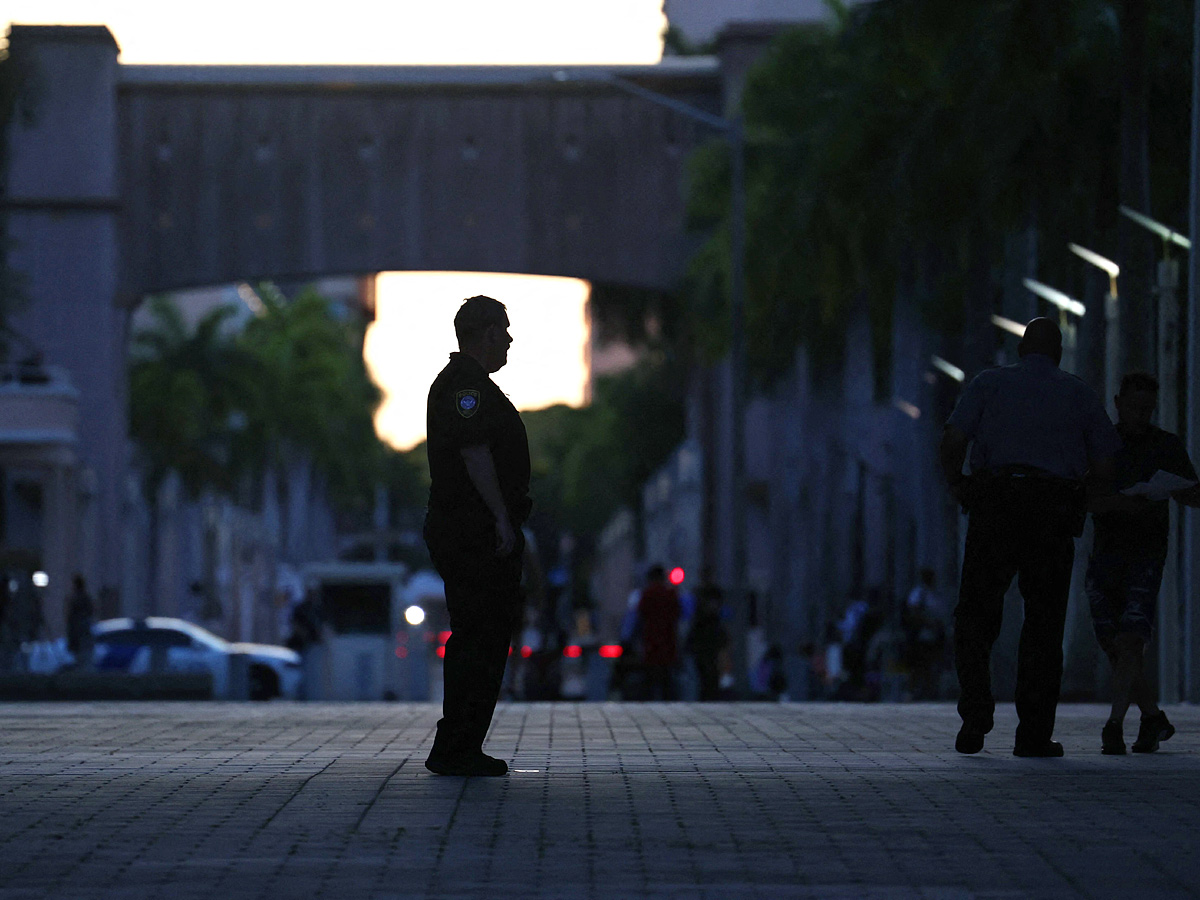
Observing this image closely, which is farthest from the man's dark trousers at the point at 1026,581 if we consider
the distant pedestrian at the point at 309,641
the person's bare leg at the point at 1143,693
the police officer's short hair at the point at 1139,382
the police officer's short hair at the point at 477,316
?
the distant pedestrian at the point at 309,641

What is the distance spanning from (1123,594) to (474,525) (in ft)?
11.1

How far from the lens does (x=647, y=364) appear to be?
9994cm

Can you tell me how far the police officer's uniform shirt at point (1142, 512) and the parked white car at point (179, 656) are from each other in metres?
31.6

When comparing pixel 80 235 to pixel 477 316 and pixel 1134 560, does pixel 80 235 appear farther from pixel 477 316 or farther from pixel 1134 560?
pixel 477 316

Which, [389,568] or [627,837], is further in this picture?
[389,568]

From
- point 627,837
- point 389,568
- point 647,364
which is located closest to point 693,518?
point 647,364

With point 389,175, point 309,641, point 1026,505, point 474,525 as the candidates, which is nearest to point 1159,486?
point 1026,505

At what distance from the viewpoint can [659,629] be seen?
29344 millimetres

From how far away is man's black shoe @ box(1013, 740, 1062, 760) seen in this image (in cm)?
1215

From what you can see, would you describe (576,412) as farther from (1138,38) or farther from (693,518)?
(1138,38)

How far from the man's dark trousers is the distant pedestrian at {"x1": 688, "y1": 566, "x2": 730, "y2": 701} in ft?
64.3

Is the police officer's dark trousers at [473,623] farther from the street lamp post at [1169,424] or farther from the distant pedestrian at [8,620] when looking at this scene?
the distant pedestrian at [8,620]

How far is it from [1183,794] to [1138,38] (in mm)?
19029

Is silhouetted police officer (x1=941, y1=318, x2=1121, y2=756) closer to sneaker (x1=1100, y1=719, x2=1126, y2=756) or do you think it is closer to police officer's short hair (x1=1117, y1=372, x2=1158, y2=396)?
sneaker (x1=1100, y1=719, x2=1126, y2=756)
